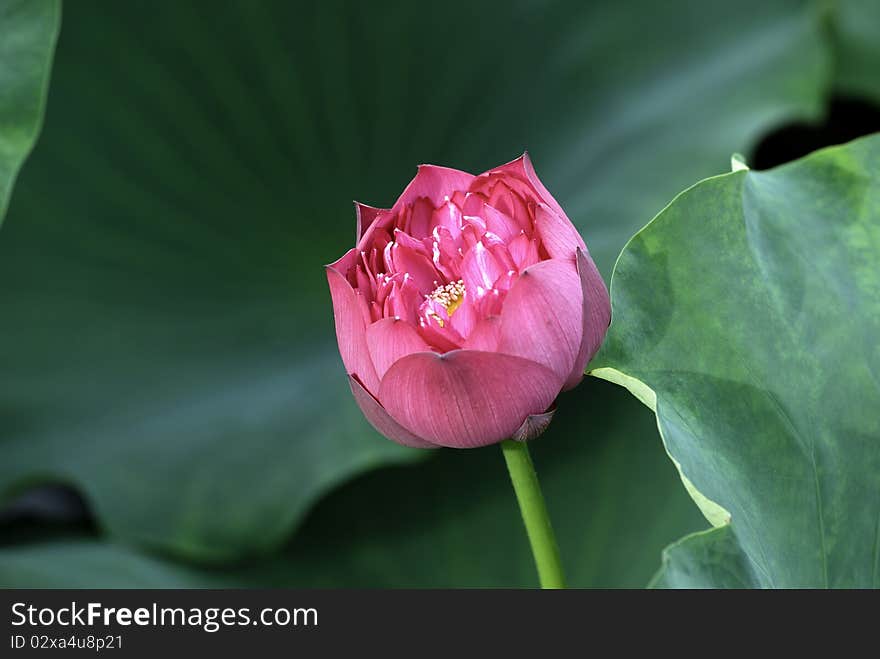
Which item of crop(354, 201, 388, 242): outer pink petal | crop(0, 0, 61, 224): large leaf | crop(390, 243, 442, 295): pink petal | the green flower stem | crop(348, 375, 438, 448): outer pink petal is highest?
crop(0, 0, 61, 224): large leaf

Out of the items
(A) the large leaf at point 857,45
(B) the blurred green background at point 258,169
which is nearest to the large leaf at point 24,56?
(B) the blurred green background at point 258,169

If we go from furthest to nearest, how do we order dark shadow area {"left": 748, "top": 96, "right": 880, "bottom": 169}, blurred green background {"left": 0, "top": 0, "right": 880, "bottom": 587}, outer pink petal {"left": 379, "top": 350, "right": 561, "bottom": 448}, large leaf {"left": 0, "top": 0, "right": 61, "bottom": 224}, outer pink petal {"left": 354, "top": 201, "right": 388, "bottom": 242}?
dark shadow area {"left": 748, "top": 96, "right": 880, "bottom": 169} → blurred green background {"left": 0, "top": 0, "right": 880, "bottom": 587} → large leaf {"left": 0, "top": 0, "right": 61, "bottom": 224} → outer pink petal {"left": 354, "top": 201, "right": 388, "bottom": 242} → outer pink petal {"left": 379, "top": 350, "right": 561, "bottom": 448}

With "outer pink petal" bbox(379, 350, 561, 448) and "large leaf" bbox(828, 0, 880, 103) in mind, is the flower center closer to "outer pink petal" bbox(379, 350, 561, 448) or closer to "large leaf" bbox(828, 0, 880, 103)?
"outer pink petal" bbox(379, 350, 561, 448)

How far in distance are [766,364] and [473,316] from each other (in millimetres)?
179

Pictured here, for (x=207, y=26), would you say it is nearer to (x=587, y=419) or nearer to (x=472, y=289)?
(x=587, y=419)

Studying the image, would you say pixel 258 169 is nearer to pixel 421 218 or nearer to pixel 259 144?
pixel 259 144

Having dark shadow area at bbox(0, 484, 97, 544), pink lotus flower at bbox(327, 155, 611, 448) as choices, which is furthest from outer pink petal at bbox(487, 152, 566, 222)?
dark shadow area at bbox(0, 484, 97, 544)

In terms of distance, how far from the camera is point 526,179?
20.2 inches

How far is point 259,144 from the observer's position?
1.03m

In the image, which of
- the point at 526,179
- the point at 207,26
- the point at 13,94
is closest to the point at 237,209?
the point at 207,26

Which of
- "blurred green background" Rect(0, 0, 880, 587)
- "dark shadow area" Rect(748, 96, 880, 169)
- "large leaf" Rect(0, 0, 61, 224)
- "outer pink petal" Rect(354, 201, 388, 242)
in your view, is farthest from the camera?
"dark shadow area" Rect(748, 96, 880, 169)

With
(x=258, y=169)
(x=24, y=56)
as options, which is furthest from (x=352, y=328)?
(x=258, y=169)

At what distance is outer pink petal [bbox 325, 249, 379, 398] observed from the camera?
479 millimetres

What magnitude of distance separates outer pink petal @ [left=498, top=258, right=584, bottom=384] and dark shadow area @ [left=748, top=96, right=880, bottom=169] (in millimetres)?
969
